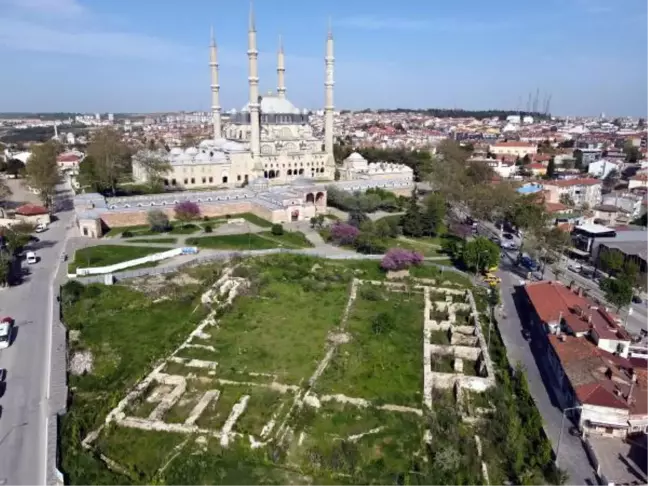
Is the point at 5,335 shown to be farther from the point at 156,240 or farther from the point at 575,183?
the point at 575,183

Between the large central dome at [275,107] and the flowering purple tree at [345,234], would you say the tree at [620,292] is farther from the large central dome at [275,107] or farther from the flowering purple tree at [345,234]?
the large central dome at [275,107]

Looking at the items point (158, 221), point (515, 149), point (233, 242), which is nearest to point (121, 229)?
point (158, 221)

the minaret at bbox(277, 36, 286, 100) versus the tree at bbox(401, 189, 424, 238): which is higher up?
the minaret at bbox(277, 36, 286, 100)

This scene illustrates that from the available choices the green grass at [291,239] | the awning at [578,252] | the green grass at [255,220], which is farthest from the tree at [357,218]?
the awning at [578,252]

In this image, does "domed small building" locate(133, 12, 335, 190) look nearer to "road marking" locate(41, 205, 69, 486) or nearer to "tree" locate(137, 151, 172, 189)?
"tree" locate(137, 151, 172, 189)

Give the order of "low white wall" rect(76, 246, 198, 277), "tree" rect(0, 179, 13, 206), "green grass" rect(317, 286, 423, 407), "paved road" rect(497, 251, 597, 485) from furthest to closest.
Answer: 1. "tree" rect(0, 179, 13, 206)
2. "low white wall" rect(76, 246, 198, 277)
3. "green grass" rect(317, 286, 423, 407)
4. "paved road" rect(497, 251, 597, 485)

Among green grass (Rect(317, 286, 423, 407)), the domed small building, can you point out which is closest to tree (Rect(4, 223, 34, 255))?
the domed small building

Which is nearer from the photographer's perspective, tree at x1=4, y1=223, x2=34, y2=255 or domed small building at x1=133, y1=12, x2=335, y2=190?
tree at x1=4, y1=223, x2=34, y2=255
